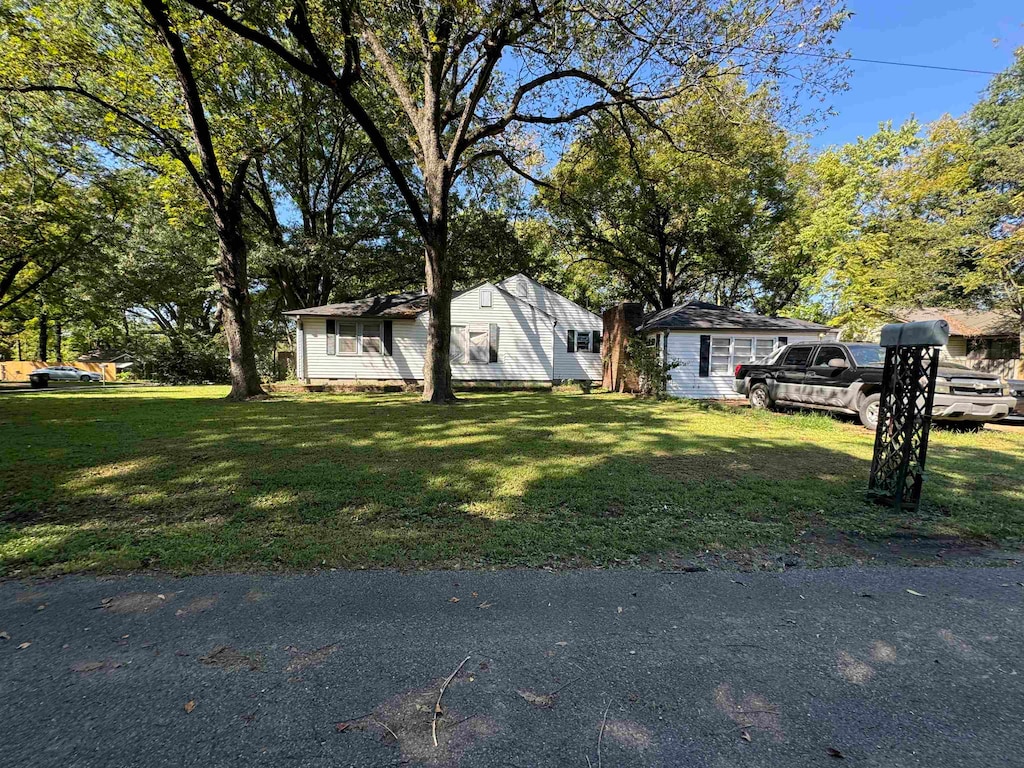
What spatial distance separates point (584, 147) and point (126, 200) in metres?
18.1

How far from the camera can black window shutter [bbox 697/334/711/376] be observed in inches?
620

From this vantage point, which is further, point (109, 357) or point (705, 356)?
point (109, 357)

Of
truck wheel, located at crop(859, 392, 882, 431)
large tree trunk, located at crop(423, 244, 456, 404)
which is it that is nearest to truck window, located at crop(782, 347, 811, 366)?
truck wheel, located at crop(859, 392, 882, 431)

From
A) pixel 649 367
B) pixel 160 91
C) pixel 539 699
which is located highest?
pixel 160 91

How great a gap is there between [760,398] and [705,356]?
11.7 ft

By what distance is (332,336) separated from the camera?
1839 centimetres

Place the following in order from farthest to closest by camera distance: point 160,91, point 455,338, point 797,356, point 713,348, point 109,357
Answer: point 109,357 < point 455,338 < point 713,348 < point 160,91 < point 797,356

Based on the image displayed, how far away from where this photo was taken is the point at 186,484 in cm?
480

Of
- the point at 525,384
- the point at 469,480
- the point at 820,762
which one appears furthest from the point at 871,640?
the point at 525,384

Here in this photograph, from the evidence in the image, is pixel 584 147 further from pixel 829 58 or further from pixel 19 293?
pixel 19 293

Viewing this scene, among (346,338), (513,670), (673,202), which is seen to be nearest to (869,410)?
(513,670)

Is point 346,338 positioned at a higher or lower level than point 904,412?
higher

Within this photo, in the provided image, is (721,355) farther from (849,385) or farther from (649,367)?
(849,385)

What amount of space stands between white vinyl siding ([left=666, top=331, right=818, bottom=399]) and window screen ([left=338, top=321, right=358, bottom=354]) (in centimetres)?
1210
